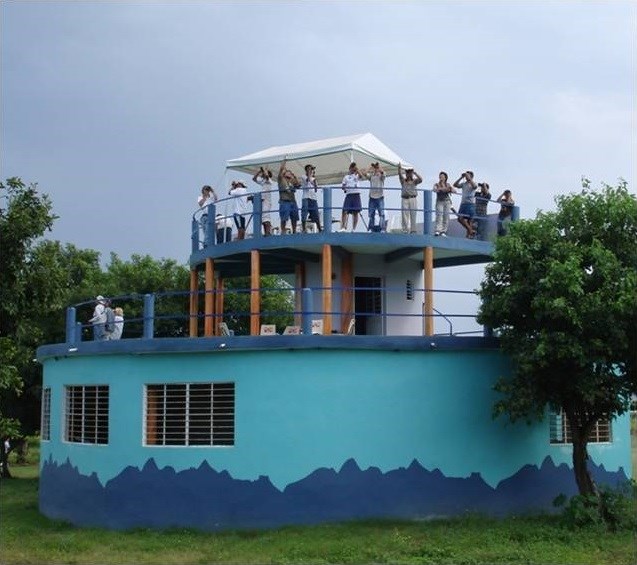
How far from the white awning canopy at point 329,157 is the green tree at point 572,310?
4753mm

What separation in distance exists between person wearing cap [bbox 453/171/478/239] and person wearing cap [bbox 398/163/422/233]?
A: 0.96 metres

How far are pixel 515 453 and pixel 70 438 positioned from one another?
8.46 metres

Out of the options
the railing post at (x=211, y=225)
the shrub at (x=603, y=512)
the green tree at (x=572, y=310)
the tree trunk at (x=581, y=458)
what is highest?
the railing post at (x=211, y=225)

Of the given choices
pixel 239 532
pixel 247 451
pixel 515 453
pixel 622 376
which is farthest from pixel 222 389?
pixel 622 376

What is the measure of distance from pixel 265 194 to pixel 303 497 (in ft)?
19.9

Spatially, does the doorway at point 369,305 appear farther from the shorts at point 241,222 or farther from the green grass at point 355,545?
the green grass at point 355,545

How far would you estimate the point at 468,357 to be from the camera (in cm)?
1652

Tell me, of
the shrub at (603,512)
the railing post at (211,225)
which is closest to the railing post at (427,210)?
the railing post at (211,225)

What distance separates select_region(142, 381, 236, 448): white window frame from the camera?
→ 52.7 feet

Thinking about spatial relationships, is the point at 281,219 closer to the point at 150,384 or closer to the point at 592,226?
the point at 150,384

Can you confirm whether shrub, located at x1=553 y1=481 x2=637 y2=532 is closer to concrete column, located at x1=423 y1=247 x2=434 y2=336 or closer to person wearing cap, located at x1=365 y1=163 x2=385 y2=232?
concrete column, located at x1=423 y1=247 x2=434 y2=336

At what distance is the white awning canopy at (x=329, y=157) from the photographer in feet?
63.7

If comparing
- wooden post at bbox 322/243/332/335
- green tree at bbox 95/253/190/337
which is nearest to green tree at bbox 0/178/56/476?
wooden post at bbox 322/243/332/335

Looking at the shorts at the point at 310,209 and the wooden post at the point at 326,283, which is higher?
the shorts at the point at 310,209
